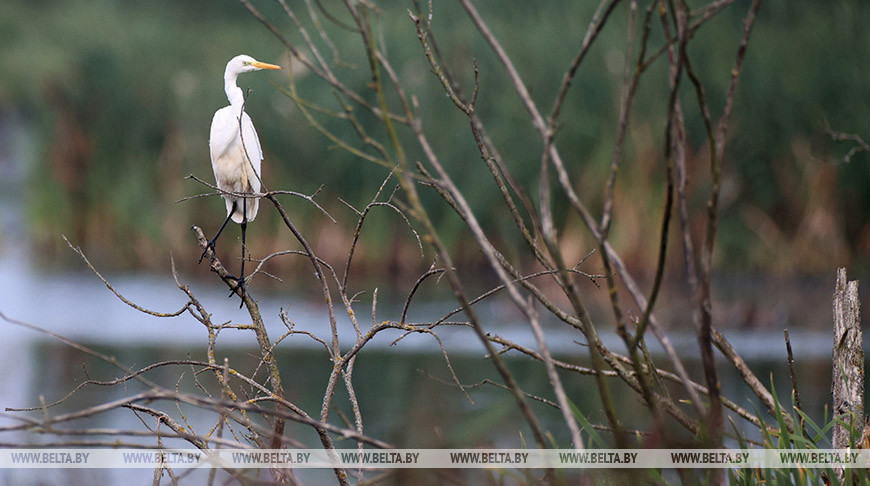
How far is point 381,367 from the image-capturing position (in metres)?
8.00

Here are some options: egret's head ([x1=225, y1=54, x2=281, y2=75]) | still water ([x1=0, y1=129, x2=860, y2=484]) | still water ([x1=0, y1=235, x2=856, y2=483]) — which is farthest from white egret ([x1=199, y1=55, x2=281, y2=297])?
still water ([x1=0, y1=235, x2=856, y2=483])

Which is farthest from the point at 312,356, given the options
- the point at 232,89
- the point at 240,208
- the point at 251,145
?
the point at 232,89

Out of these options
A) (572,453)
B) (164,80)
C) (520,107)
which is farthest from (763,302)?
(572,453)

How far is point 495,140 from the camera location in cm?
918

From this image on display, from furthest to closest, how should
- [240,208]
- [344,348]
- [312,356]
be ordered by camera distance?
1. [312,356]
2. [344,348]
3. [240,208]

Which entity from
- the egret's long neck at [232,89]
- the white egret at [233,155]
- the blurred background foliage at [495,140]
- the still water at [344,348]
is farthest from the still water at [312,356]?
the egret's long neck at [232,89]

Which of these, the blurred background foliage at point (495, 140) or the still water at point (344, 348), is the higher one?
the blurred background foliage at point (495, 140)

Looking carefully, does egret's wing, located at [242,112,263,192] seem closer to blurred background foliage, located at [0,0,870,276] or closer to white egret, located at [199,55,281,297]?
white egret, located at [199,55,281,297]

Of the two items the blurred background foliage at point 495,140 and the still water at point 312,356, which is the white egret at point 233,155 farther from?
the blurred background foliage at point 495,140

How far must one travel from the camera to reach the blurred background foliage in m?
8.96

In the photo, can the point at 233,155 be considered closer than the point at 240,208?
Yes

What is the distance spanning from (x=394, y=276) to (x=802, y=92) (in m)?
4.27

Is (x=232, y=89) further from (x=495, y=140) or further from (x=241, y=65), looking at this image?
(x=495, y=140)

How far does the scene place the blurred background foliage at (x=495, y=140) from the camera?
353 inches
